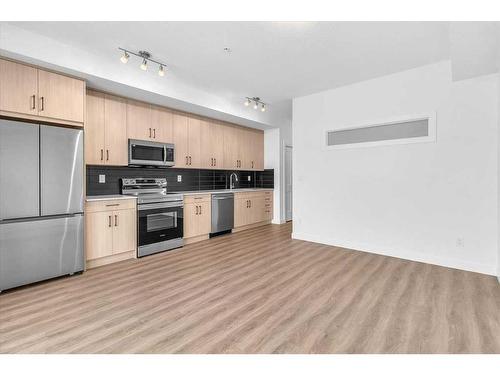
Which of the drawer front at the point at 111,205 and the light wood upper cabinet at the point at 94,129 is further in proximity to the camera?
the light wood upper cabinet at the point at 94,129

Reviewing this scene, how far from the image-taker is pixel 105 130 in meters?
3.87

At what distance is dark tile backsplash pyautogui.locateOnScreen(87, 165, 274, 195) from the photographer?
13.6ft

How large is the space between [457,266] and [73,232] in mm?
4759

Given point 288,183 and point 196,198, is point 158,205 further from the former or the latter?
point 288,183

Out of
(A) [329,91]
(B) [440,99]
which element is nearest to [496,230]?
(B) [440,99]

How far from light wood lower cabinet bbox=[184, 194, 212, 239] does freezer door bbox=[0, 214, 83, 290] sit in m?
1.73

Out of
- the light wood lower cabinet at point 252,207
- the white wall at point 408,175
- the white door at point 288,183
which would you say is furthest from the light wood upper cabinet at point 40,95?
the white door at point 288,183

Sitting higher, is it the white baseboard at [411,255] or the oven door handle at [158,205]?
the oven door handle at [158,205]

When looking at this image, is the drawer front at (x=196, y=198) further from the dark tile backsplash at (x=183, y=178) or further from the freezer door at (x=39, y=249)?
the freezer door at (x=39, y=249)

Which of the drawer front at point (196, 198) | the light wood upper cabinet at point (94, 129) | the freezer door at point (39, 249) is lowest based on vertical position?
the freezer door at point (39, 249)

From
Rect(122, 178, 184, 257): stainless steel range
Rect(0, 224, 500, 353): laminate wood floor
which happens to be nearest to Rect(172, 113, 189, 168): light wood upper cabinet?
Rect(122, 178, 184, 257): stainless steel range

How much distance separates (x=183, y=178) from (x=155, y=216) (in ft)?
4.78

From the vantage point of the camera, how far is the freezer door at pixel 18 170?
2.68 m

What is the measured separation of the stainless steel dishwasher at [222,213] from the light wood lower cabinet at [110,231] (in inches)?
63.8
